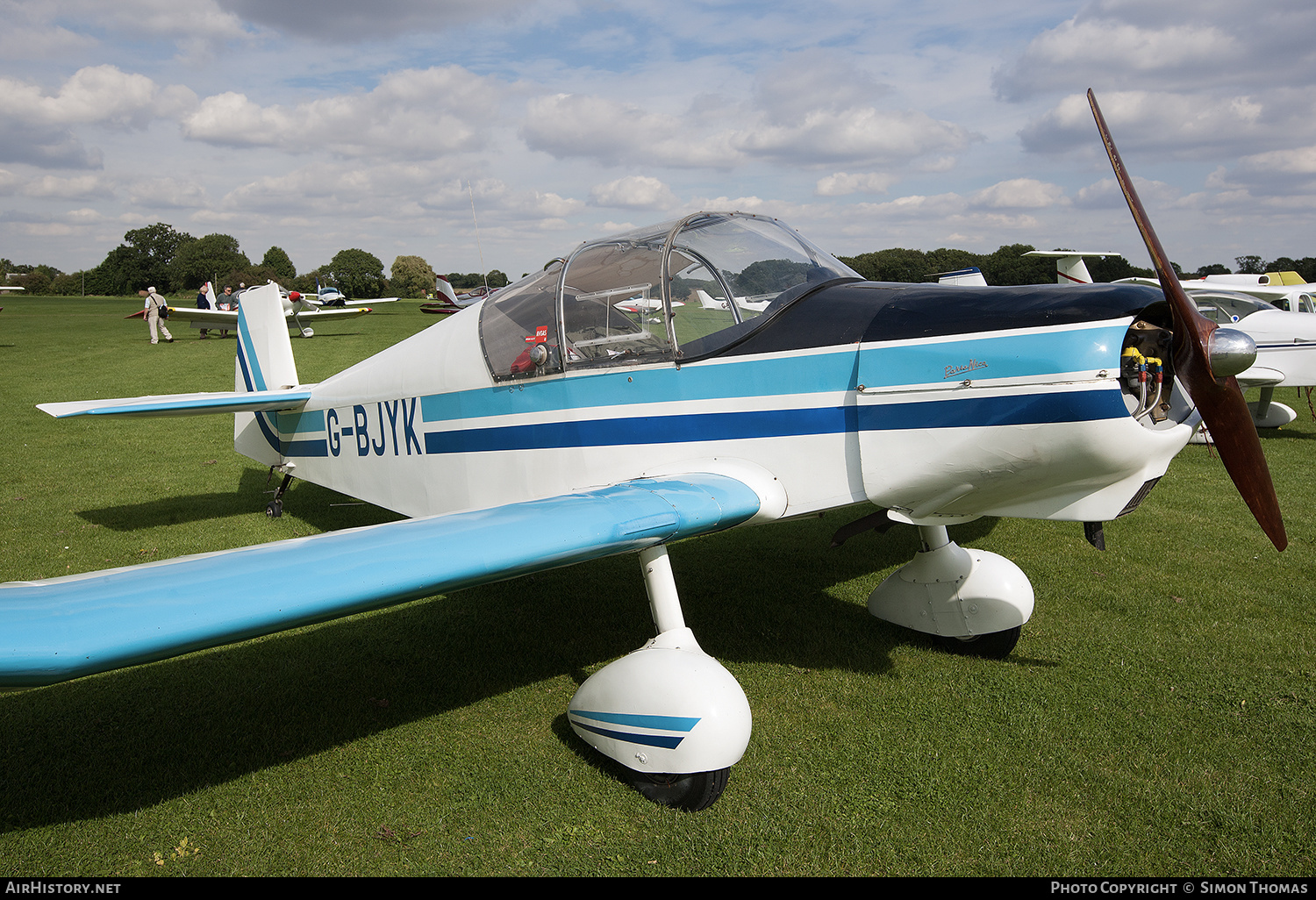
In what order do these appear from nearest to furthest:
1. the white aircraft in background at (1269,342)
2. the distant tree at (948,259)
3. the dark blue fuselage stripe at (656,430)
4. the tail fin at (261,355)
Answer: the dark blue fuselage stripe at (656,430)
the tail fin at (261,355)
the white aircraft in background at (1269,342)
the distant tree at (948,259)

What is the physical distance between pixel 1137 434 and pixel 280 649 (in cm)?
448

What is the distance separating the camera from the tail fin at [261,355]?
6809 mm

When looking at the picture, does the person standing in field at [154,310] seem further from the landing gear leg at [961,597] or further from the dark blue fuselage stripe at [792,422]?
A: the landing gear leg at [961,597]

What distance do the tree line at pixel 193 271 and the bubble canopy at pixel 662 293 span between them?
2953 inches

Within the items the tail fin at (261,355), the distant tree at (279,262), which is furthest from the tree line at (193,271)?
the tail fin at (261,355)

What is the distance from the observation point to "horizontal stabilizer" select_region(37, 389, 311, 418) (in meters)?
Answer: 5.21

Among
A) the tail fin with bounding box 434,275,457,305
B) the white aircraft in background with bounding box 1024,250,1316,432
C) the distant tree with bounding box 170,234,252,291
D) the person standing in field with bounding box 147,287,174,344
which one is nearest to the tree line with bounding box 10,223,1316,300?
the distant tree with bounding box 170,234,252,291

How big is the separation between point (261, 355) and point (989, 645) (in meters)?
6.42

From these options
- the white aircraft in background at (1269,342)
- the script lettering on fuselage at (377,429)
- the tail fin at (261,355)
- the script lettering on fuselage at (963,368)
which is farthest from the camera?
the white aircraft in background at (1269,342)

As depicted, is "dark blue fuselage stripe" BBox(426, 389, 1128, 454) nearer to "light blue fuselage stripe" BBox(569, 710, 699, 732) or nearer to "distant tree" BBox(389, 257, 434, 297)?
"light blue fuselage stripe" BBox(569, 710, 699, 732)

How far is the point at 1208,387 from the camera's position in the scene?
109 inches

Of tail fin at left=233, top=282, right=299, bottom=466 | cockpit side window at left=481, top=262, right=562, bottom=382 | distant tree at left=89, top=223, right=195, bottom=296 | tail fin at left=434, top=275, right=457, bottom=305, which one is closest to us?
cockpit side window at left=481, top=262, right=562, bottom=382

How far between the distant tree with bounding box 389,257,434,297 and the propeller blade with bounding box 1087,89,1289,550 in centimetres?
9088

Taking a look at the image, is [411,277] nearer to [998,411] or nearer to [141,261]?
[141,261]
